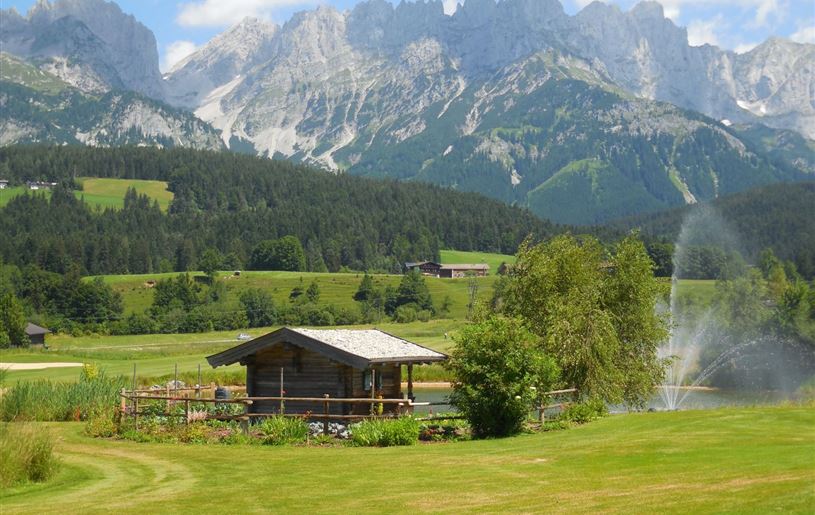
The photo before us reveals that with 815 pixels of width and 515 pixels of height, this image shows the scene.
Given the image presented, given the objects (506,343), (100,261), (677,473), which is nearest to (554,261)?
(506,343)

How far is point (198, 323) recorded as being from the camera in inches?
5404

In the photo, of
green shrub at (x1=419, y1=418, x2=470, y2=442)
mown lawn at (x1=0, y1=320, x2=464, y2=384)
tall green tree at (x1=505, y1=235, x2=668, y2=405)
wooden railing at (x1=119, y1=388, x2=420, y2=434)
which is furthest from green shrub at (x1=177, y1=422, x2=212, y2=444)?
mown lawn at (x1=0, y1=320, x2=464, y2=384)

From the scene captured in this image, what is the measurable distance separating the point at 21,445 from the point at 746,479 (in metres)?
16.2

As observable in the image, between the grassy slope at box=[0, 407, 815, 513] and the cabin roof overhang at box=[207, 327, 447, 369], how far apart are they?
21.9ft

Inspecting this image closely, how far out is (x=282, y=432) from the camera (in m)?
31.4

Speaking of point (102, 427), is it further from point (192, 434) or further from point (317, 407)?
point (317, 407)

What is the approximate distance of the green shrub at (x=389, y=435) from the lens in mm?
Answer: 30047

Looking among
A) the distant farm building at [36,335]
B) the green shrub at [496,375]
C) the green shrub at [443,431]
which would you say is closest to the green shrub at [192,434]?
the green shrub at [443,431]

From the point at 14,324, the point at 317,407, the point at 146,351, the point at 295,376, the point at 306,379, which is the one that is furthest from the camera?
the point at 14,324

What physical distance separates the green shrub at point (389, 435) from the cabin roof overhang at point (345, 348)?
16.4ft

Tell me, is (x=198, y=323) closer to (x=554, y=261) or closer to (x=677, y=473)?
(x=554, y=261)

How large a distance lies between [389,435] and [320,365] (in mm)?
8250

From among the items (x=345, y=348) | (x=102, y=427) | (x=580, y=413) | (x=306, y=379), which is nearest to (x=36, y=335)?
(x=102, y=427)

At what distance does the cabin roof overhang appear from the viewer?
35.8 meters
